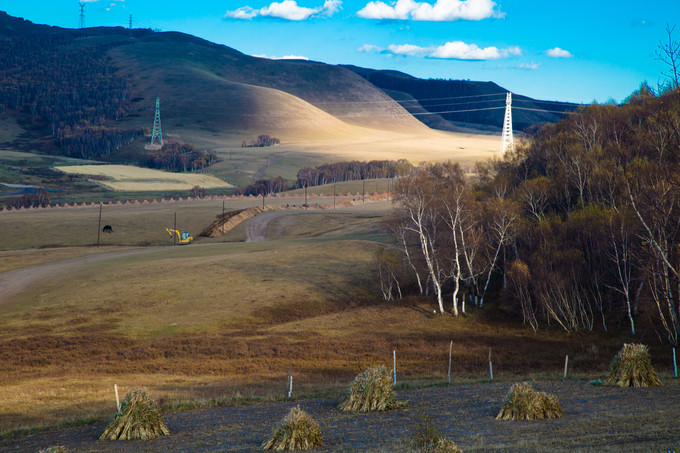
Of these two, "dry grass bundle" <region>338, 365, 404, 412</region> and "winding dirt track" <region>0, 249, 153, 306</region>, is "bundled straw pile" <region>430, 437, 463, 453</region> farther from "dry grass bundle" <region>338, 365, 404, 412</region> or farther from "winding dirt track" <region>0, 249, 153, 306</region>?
"winding dirt track" <region>0, 249, 153, 306</region>

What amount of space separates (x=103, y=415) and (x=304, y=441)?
31.0ft

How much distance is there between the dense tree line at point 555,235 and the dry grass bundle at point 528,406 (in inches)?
852

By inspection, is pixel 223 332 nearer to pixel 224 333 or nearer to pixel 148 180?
pixel 224 333

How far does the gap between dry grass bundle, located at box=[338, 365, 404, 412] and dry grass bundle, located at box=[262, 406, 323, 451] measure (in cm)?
450

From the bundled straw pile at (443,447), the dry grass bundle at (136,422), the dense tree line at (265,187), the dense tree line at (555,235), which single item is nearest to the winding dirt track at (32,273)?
the dense tree line at (555,235)

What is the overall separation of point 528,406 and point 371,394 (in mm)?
5414

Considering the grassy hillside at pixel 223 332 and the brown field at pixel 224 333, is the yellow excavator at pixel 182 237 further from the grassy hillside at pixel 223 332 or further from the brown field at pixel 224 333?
the grassy hillside at pixel 223 332

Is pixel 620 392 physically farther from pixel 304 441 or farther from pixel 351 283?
pixel 351 283

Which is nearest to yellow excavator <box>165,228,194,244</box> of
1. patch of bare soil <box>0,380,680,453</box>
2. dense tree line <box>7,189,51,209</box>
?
dense tree line <box>7,189,51,209</box>

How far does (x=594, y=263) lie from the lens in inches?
1993

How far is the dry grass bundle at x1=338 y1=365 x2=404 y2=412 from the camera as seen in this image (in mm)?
22344

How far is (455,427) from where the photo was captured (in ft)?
65.0

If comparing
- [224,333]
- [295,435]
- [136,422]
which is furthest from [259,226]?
[295,435]

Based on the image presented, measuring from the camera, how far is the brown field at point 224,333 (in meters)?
31.0
